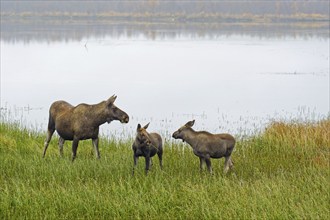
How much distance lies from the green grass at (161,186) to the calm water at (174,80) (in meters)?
6.76

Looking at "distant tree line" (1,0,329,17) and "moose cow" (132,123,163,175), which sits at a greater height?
"distant tree line" (1,0,329,17)

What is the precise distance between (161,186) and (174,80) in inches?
1153

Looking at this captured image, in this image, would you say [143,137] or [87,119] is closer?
[143,137]

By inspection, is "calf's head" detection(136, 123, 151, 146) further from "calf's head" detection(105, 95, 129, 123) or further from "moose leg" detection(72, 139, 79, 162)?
"moose leg" detection(72, 139, 79, 162)

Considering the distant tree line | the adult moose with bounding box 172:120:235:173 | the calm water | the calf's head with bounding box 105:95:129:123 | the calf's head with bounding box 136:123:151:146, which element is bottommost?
the calm water

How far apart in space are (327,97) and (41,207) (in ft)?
82.7

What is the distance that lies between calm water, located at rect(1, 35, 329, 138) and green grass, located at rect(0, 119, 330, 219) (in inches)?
266

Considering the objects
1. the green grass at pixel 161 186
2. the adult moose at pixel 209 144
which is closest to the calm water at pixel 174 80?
the green grass at pixel 161 186

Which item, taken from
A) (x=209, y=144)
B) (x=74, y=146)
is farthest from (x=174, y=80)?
(x=209, y=144)

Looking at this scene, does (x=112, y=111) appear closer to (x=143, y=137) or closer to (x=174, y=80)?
(x=143, y=137)

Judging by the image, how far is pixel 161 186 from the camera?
11.1 m

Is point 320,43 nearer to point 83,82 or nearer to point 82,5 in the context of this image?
point 83,82

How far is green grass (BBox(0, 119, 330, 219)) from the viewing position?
391 inches

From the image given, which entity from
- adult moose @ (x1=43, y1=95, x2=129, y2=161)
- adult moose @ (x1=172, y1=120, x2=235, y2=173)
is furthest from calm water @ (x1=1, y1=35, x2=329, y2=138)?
adult moose @ (x1=172, y1=120, x2=235, y2=173)
